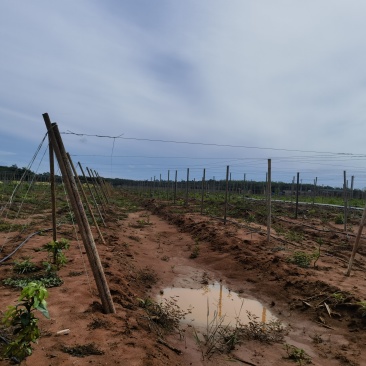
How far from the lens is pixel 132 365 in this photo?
3.12m

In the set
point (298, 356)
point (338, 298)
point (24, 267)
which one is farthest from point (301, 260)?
point (24, 267)

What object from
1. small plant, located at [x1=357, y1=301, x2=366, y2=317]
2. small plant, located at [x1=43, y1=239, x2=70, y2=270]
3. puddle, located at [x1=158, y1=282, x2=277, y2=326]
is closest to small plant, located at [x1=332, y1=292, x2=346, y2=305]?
small plant, located at [x1=357, y1=301, x2=366, y2=317]

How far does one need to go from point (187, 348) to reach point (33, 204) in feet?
53.8

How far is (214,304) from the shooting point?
5555 millimetres

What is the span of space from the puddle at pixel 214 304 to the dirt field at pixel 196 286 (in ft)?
0.75

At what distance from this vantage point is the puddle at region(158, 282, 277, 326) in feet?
16.6

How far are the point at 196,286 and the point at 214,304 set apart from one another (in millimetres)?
965

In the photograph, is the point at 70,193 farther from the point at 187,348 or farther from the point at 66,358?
the point at 187,348

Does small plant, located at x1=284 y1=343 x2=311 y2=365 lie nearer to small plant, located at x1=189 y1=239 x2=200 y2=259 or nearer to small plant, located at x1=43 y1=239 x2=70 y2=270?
small plant, located at x1=43 y1=239 x2=70 y2=270

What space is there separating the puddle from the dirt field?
0.23 metres

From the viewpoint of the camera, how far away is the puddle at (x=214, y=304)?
5059 mm

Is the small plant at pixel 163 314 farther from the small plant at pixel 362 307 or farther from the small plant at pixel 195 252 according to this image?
the small plant at pixel 195 252

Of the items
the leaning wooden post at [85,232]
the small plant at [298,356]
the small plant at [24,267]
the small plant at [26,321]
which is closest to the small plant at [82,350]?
the small plant at [26,321]

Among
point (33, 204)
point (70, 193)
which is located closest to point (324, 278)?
point (70, 193)
